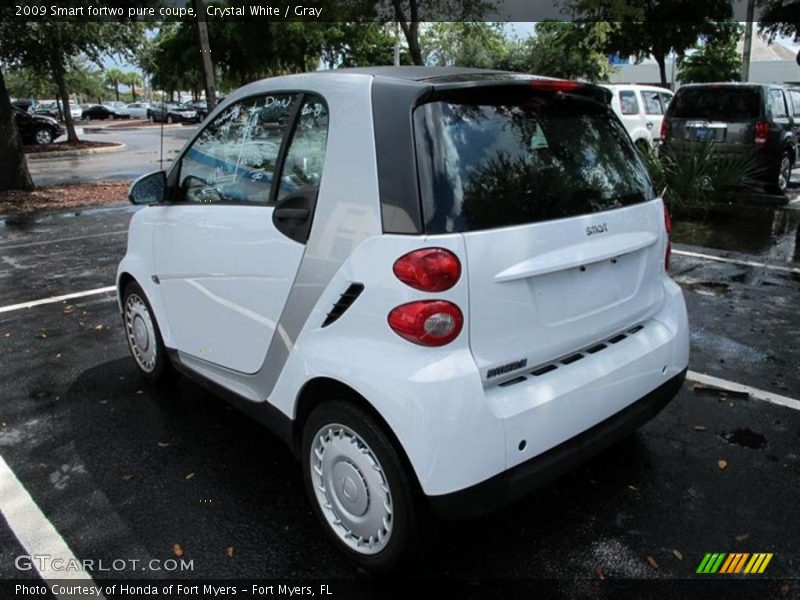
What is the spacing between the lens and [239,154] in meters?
3.25

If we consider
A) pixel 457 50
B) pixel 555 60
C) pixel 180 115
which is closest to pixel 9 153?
pixel 555 60

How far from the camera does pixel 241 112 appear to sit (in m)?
3.29

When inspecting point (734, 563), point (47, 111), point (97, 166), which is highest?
point (47, 111)

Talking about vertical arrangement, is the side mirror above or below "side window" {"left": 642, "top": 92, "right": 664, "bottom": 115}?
below

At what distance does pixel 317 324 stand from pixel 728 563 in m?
1.81

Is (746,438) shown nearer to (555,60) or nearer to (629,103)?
(629,103)

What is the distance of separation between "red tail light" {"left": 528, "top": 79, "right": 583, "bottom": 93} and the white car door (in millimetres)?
839

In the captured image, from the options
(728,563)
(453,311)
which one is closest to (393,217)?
(453,311)

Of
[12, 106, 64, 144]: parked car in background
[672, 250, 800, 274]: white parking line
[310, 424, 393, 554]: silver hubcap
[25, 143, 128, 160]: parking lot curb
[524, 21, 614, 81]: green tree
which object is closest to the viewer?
[310, 424, 393, 554]: silver hubcap

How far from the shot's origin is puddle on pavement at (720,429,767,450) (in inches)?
134

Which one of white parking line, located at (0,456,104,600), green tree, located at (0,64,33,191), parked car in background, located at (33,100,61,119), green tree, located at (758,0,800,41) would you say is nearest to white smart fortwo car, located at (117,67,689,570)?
white parking line, located at (0,456,104,600)

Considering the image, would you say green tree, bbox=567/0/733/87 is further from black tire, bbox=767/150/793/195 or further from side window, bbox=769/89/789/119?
black tire, bbox=767/150/793/195

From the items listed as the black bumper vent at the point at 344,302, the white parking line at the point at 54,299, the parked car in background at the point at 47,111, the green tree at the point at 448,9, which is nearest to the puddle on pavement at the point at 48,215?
the white parking line at the point at 54,299

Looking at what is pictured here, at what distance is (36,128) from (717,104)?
25589 mm
